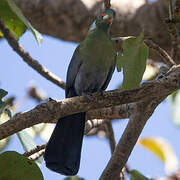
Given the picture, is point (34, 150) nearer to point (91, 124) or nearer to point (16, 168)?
point (16, 168)

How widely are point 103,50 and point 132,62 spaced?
997 mm

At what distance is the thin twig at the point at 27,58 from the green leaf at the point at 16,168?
168 centimetres

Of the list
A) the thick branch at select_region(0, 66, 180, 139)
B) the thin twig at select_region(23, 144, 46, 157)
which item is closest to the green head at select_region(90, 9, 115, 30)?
the thick branch at select_region(0, 66, 180, 139)

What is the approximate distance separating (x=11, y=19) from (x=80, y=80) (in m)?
0.89

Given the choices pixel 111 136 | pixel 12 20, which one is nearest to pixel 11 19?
pixel 12 20

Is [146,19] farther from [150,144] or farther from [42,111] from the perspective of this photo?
[42,111]

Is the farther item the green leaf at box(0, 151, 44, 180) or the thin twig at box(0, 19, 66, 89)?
the thin twig at box(0, 19, 66, 89)

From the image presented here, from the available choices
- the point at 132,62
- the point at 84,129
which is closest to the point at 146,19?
the point at 84,129

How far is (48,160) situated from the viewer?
2980mm

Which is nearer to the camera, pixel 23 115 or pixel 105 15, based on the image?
pixel 23 115

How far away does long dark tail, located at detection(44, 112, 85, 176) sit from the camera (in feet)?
9.93

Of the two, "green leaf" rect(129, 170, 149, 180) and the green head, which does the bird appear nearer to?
the green head

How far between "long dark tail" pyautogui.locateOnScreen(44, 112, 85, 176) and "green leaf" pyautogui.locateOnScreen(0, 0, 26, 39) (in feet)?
2.92

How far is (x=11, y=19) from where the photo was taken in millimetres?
3104
